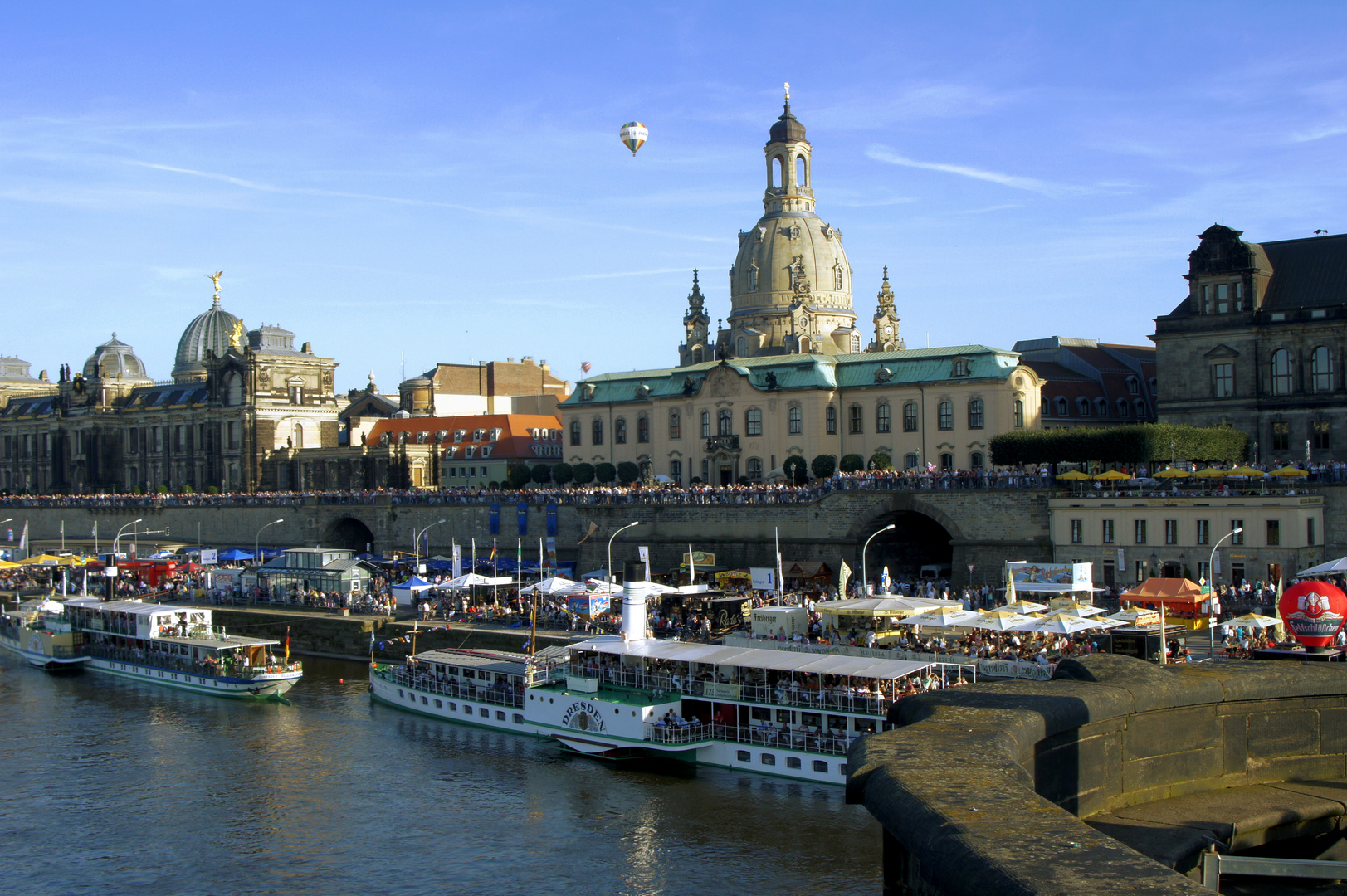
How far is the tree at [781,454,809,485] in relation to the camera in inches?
2958

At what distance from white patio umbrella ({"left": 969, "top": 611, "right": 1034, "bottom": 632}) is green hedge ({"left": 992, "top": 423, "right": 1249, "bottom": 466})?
20.3m

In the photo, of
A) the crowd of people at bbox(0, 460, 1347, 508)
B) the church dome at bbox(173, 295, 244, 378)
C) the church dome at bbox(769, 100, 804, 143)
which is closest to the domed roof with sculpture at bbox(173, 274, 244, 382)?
the church dome at bbox(173, 295, 244, 378)

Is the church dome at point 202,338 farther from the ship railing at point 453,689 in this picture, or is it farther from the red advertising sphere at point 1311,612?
the red advertising sphere at point 1311,612

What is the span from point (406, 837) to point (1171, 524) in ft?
115

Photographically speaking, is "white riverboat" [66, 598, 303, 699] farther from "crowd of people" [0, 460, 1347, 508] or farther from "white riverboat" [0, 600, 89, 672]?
"crowd of people" [0, 460, 1347, 508]

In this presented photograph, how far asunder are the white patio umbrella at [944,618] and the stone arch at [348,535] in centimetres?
5691

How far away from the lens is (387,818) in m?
34.5

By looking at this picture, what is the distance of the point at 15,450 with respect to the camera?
142m

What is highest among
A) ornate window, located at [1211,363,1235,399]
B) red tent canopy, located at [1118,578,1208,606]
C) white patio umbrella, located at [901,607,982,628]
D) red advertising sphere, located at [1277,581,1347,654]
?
ornate window, located at [1211,363,1235,399]

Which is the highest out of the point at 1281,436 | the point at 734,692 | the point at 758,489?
the point at 1281,436

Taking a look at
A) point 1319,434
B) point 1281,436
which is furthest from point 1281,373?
point 1319,434

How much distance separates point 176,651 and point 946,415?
1656 inches

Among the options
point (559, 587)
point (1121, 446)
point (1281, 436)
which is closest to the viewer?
point (559, 587)

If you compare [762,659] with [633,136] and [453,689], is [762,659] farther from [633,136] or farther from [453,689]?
[633,136]
